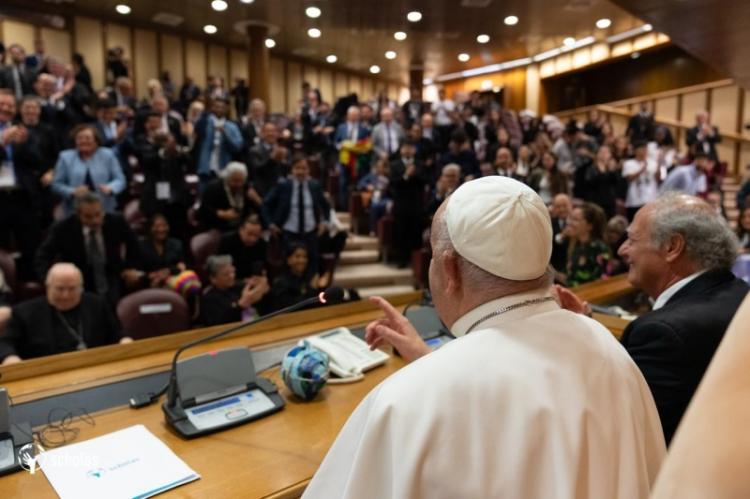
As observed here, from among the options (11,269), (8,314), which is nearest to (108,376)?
(8,314)

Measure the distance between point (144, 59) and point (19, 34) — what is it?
215cm

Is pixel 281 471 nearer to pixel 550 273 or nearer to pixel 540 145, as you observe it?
pixel 550 273

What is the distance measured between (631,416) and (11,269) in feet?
13.0

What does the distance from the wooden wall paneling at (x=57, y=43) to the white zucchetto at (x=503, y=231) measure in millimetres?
11345

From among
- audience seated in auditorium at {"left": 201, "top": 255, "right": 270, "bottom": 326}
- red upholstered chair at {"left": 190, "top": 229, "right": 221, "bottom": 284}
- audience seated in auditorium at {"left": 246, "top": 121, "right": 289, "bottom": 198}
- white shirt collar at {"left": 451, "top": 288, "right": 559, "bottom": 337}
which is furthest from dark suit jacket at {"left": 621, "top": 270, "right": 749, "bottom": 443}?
audience seated in auditorium at {"left": 246, "top": 121, "right": 289, "bottom": 198}

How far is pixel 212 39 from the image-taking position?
11.9m

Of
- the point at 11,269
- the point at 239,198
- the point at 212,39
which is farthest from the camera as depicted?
the point at 212,39

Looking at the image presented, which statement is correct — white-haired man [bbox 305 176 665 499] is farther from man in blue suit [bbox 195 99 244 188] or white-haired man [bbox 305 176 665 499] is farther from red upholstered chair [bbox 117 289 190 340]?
man in blue suit [bbox 195 99 244 188]

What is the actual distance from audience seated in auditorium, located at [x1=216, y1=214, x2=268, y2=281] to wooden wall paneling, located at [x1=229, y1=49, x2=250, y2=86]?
28.8 ft

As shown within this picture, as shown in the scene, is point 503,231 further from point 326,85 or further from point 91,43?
point 326,85

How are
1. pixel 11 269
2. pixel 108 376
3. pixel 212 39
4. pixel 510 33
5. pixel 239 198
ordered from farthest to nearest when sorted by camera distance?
pixel 212 39 → pixel 510 33 → pixel 239 198 → pixel 11 269 → pixel 108 376

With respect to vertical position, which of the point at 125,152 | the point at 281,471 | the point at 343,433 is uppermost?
the point at 125,152

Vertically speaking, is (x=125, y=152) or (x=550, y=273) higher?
(x=125, y=152)

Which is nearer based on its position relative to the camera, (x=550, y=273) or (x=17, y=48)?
(x=550, y=273)
